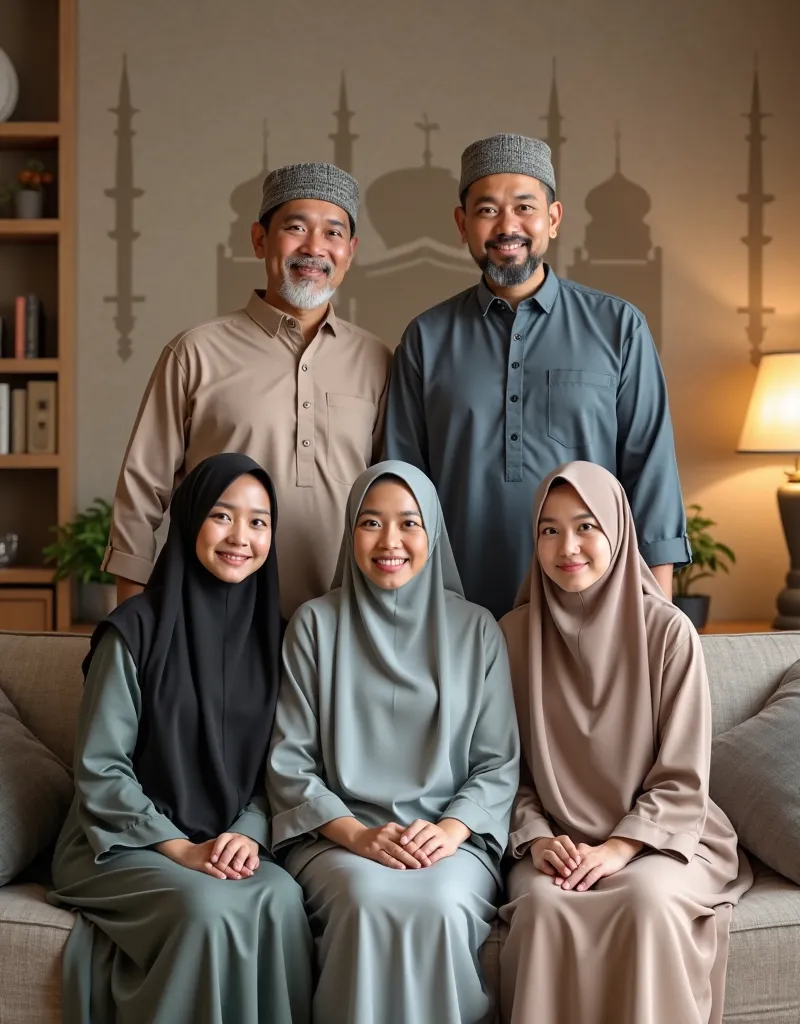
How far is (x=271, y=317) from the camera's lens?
2.84m

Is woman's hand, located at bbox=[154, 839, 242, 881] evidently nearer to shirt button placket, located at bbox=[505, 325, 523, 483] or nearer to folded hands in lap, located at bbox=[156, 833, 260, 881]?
folded hands in lap, located at bbox=[156, 833, 260, 881]

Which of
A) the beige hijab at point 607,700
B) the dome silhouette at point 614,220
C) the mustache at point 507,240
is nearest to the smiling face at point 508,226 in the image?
the mustache at point 507,240

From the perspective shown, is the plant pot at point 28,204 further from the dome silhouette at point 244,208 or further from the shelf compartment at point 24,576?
the shelf compartment at point 24,576

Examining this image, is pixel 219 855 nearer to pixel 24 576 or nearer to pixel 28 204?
pixel 24 576

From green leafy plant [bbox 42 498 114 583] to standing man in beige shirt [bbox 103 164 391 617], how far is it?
57.7 inches

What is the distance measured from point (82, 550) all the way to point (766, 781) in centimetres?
279

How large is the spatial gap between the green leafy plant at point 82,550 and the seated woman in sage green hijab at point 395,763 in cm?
202

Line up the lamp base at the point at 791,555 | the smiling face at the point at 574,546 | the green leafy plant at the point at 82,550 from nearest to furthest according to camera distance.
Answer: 1. the smiling face at the point at 574,546
2. the green leafy plant at the point at 82,550
3. the lamp base at the point at 791,555

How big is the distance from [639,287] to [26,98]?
268 centimetres

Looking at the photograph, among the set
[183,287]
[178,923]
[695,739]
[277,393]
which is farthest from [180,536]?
[183,287]

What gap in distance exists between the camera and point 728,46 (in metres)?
4.75

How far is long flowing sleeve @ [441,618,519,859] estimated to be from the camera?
222cm

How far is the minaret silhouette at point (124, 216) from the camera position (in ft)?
15.2

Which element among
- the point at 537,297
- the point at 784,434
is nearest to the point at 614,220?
the point at 784,434
